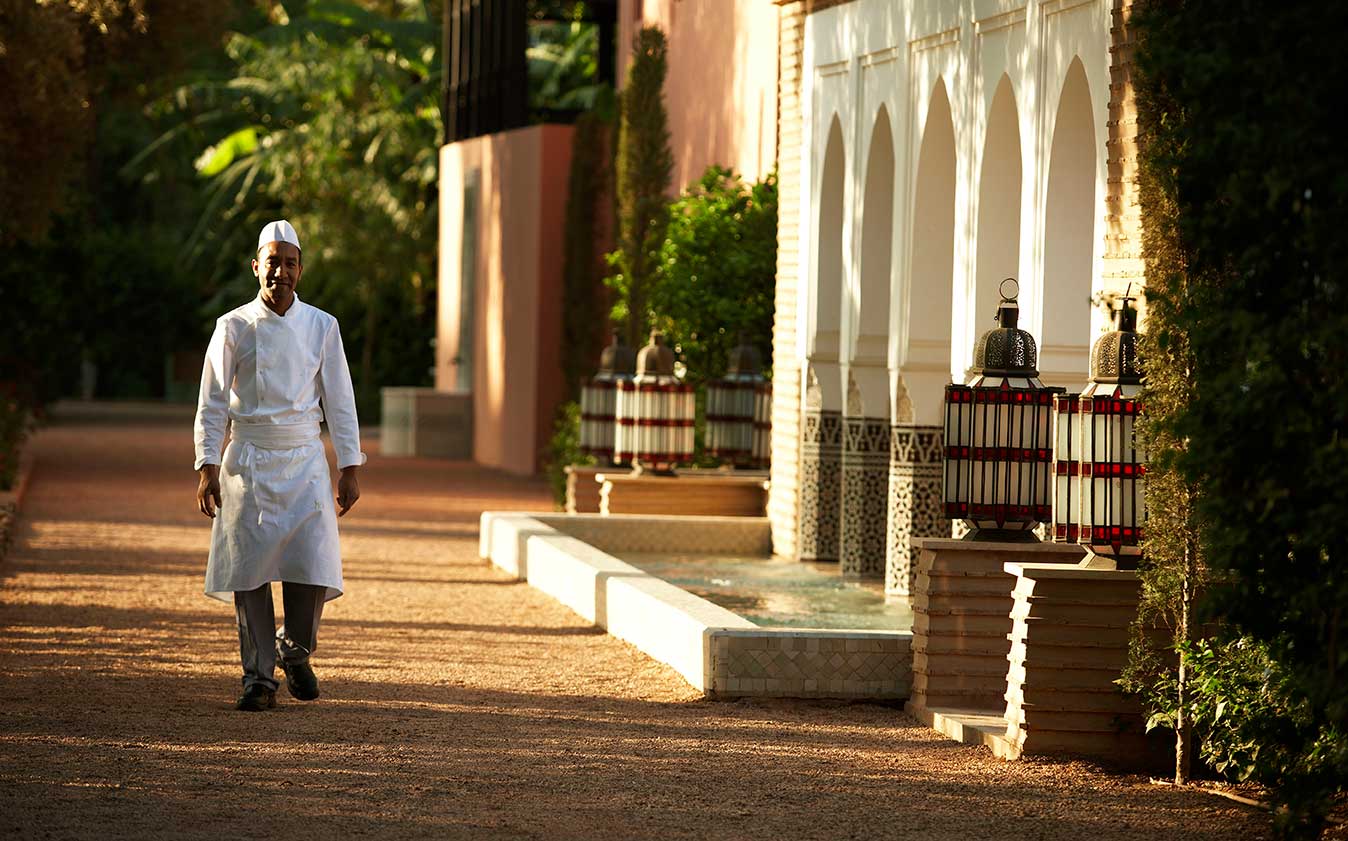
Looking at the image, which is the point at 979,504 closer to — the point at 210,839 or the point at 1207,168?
the point at 1207,168

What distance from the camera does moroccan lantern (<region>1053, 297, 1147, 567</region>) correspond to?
24.4 feet

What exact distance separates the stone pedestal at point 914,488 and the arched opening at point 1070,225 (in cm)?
194

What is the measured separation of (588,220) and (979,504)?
45.0 feet

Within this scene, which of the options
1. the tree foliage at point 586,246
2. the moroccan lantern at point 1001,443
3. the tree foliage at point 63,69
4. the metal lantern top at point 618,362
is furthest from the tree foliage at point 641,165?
the moroccan lantern at point 1001,443

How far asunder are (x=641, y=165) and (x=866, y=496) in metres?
6.68

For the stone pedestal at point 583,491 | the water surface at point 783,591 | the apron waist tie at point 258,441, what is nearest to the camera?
the apron waist tie at point 258,441

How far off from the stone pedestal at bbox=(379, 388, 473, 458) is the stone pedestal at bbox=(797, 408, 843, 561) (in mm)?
15415

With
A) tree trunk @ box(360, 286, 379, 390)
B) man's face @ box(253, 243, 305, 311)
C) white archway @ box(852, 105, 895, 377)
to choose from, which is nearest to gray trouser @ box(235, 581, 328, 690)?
man's face @ box(253, 243, 305, 311)

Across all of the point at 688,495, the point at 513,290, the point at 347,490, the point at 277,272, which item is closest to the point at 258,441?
the point at 347,490

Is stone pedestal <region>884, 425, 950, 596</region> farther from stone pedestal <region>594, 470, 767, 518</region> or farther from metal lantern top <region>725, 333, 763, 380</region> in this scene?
metal lantern top <region>725, 333, 763, 380</region>

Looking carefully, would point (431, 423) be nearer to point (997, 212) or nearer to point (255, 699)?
point (997, 212)

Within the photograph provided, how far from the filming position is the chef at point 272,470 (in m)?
7.98

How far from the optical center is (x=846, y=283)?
12594 millimetres

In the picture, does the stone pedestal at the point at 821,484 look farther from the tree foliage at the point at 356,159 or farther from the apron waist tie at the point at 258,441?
the tree foliage at the point at 356,159
